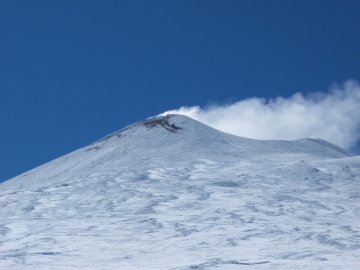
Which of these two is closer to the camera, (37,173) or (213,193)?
(213,193)

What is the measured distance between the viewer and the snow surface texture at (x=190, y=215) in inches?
333

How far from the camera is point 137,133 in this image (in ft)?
102

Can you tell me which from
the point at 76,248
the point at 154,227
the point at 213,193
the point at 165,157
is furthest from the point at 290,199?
the point at 165,157

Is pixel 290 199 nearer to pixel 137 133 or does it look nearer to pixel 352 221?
pixel 352 221

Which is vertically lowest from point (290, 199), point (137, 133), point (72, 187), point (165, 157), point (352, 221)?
point (352, 221)

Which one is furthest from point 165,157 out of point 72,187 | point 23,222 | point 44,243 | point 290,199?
point 44,243

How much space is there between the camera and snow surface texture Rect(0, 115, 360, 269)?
27.8ft

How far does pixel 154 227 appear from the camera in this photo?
11.0 meters

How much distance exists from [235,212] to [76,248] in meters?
4.85

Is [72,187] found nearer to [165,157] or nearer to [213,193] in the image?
[213,193]

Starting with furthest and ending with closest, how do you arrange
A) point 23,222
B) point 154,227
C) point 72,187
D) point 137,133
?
1. point 137,133
2. point 72,187
3. point 23,222
4. point 154,227

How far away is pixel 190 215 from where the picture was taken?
480 inches

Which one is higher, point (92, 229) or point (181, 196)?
point (181, 196)

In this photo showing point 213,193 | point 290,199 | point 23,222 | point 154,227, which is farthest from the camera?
point 213,193
